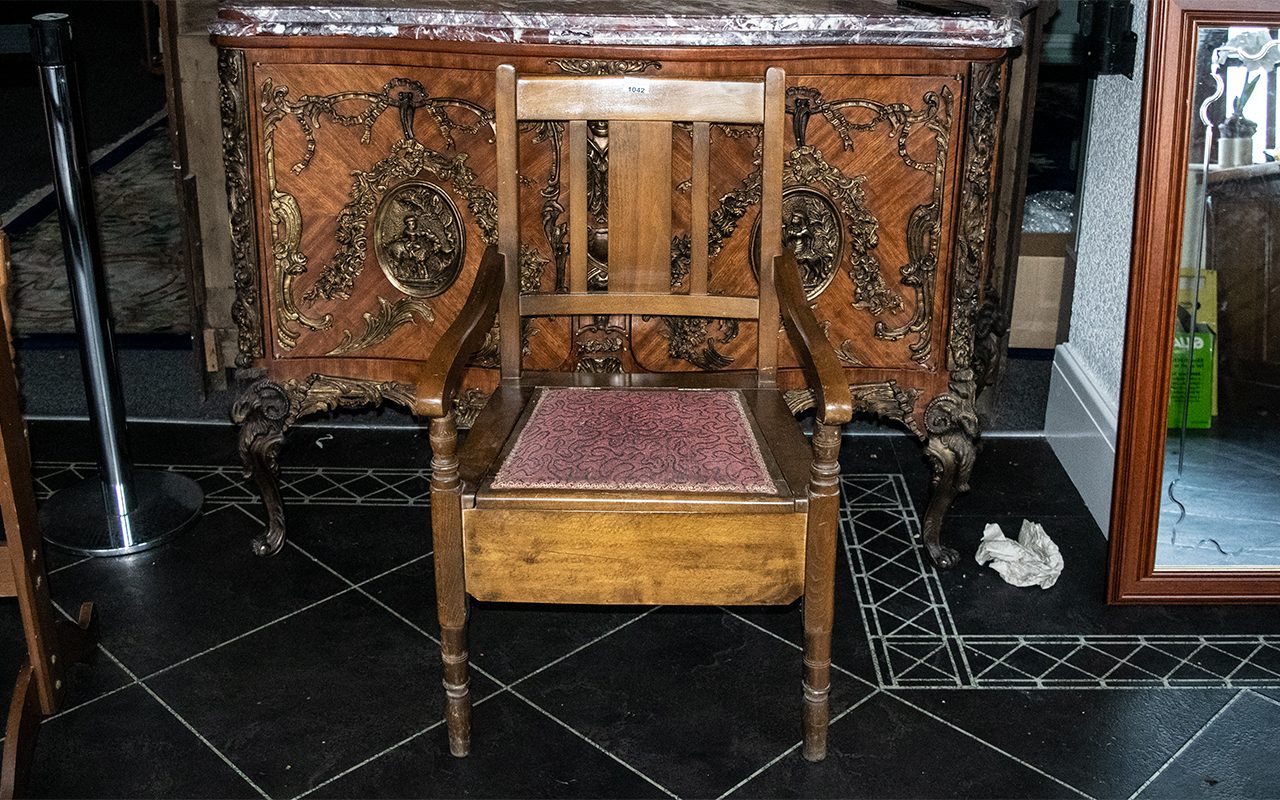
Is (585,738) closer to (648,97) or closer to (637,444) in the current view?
(637,444)

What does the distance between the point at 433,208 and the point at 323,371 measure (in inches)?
16.8

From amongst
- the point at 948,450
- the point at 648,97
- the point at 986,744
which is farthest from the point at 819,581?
the point at 648,97

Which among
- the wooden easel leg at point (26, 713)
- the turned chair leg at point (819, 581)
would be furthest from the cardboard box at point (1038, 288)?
the wooden easel leg at point (26, 713)

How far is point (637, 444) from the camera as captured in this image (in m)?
1.96

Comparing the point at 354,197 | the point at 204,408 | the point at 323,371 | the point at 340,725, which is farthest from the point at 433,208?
the point at 204,408

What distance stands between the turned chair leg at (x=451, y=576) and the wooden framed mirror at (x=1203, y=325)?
1.33 m

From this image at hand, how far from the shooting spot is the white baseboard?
2.75 meters

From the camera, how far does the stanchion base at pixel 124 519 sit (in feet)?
8.74

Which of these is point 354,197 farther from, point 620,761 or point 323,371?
point 620,761

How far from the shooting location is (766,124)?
2.09 metres

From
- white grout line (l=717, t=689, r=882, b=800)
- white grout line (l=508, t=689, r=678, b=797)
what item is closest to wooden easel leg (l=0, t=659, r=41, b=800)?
white grout line (l=508, t=689, r=678, b=797)

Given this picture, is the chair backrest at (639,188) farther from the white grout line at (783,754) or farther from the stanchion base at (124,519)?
the stanchion base at (124,519)

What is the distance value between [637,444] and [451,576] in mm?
359

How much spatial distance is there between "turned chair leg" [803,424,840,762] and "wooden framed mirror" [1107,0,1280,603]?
2.70ft
